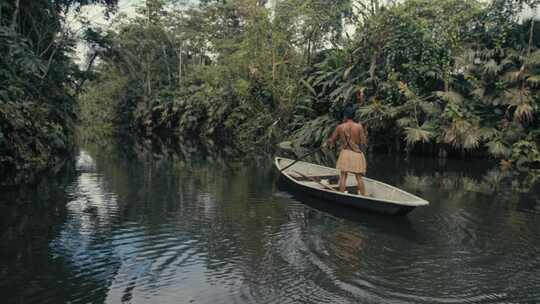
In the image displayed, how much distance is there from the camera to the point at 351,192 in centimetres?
1107

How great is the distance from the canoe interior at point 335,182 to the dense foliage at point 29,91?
6394 millimetres

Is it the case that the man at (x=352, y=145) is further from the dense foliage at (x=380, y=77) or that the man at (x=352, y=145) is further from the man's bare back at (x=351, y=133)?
the dense foliage at (x=380, y=77)

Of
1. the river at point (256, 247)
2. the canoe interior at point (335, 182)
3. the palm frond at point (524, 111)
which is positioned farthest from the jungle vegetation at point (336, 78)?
the river at point (256, 247)

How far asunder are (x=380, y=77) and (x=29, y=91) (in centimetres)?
1416

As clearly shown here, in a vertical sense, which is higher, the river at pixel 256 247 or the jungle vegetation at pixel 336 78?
the jungle vegetation at pixel 336 78

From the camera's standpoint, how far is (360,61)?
78.5 feet

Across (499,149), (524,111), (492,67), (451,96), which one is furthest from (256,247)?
(451,96)

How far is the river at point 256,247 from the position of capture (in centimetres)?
534

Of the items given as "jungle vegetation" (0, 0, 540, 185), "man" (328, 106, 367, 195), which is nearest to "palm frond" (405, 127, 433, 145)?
"jungle vegetation" (0, 0, 540, 185)

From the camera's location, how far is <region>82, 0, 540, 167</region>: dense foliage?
60.3ft

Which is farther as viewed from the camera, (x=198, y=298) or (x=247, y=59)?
(x=247, y=59)

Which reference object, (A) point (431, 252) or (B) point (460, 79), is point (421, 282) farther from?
(B) point (460, 79)

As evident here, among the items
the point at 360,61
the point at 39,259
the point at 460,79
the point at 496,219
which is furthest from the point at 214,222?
the point at 360,61

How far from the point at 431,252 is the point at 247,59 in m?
22.9
